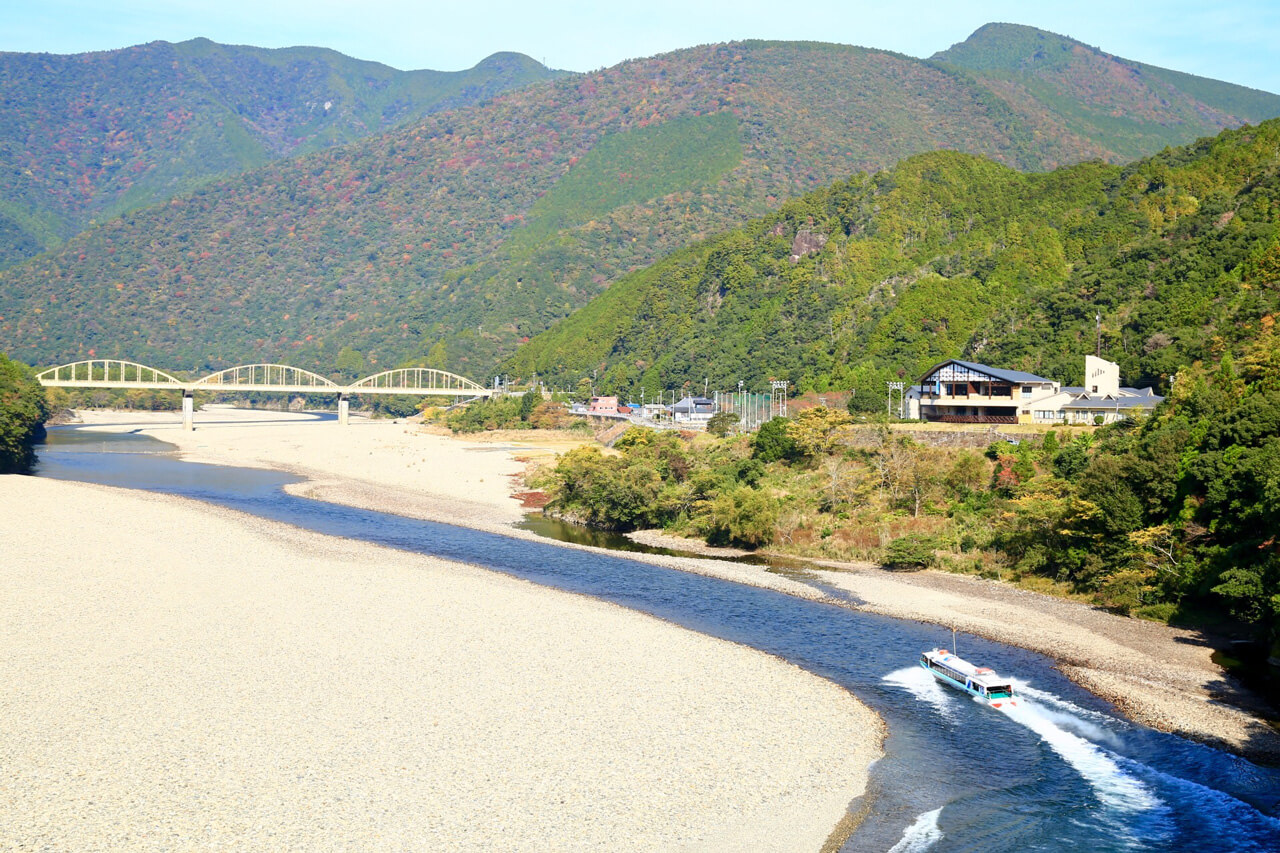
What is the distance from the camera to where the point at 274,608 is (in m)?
31.1

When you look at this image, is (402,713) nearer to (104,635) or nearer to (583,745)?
(583,745)

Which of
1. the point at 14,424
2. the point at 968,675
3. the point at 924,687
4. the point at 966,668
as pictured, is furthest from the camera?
the point at 14,424

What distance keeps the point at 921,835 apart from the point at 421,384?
172 meters

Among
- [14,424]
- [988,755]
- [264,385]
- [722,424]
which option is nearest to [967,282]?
[722,424]

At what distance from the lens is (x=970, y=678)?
2527cm

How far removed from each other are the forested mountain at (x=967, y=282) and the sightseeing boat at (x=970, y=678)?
37341 mm

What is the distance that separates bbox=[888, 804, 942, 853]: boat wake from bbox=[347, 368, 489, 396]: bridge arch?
142m

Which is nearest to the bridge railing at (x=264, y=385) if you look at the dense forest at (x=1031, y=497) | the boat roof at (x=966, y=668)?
the dense forest at (x=1031, y=497)

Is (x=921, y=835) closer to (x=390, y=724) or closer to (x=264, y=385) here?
(x=390, y=724)

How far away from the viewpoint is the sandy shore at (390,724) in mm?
17297

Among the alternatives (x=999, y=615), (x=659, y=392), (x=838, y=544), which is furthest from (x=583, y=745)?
(x=659, y=392)

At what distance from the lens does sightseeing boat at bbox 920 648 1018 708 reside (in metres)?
24.7

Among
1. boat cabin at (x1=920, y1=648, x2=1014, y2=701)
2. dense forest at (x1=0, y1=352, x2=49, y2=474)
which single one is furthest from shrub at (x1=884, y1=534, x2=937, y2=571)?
dense forest at (x1=0, y1=352, x2=49, y2=474)

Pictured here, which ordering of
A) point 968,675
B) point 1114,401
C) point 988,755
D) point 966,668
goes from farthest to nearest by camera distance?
1. point 1114,401
2. point 966,668
3. point 968,675
4. point 988,755
